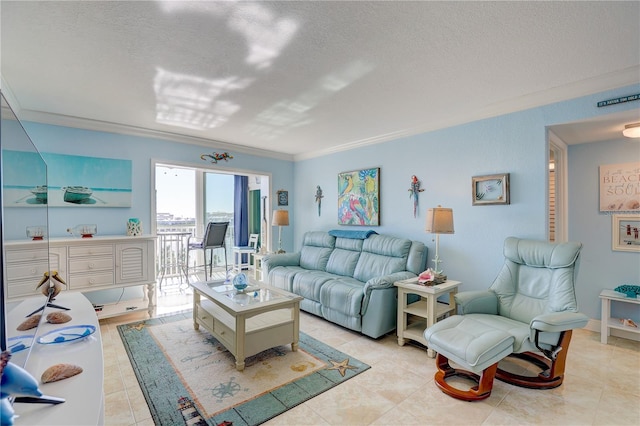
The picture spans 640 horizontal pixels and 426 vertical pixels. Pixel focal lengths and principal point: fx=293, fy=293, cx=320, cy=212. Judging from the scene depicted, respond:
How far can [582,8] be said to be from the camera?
1.64 meters

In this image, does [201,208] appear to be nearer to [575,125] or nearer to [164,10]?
[164,10]

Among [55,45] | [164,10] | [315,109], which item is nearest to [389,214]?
[315,109]

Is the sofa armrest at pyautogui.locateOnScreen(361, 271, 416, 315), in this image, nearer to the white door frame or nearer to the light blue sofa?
the light blue sofa

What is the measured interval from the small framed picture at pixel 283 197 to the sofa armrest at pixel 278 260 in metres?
1.32

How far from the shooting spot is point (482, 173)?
3203 millimetres

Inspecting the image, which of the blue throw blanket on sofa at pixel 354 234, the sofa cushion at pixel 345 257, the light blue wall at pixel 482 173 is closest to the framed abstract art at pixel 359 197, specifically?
the light blue wall at pixel 482 173

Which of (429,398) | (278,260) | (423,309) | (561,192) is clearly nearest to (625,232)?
(561,192)

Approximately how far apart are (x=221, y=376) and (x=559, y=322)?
253cm

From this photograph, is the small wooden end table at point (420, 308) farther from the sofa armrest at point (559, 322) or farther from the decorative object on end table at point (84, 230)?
the decorative object on end table at point (84, 230)

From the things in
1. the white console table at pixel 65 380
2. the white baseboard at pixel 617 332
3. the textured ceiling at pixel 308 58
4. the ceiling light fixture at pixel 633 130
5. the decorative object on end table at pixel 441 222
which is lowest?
the white baseboard at pixel 617 332

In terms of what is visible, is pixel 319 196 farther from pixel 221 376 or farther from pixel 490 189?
pixel 221 376

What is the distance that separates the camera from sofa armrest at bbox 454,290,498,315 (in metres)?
2.61

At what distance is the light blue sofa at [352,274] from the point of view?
300 centimetres

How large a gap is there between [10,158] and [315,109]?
2555 mm
